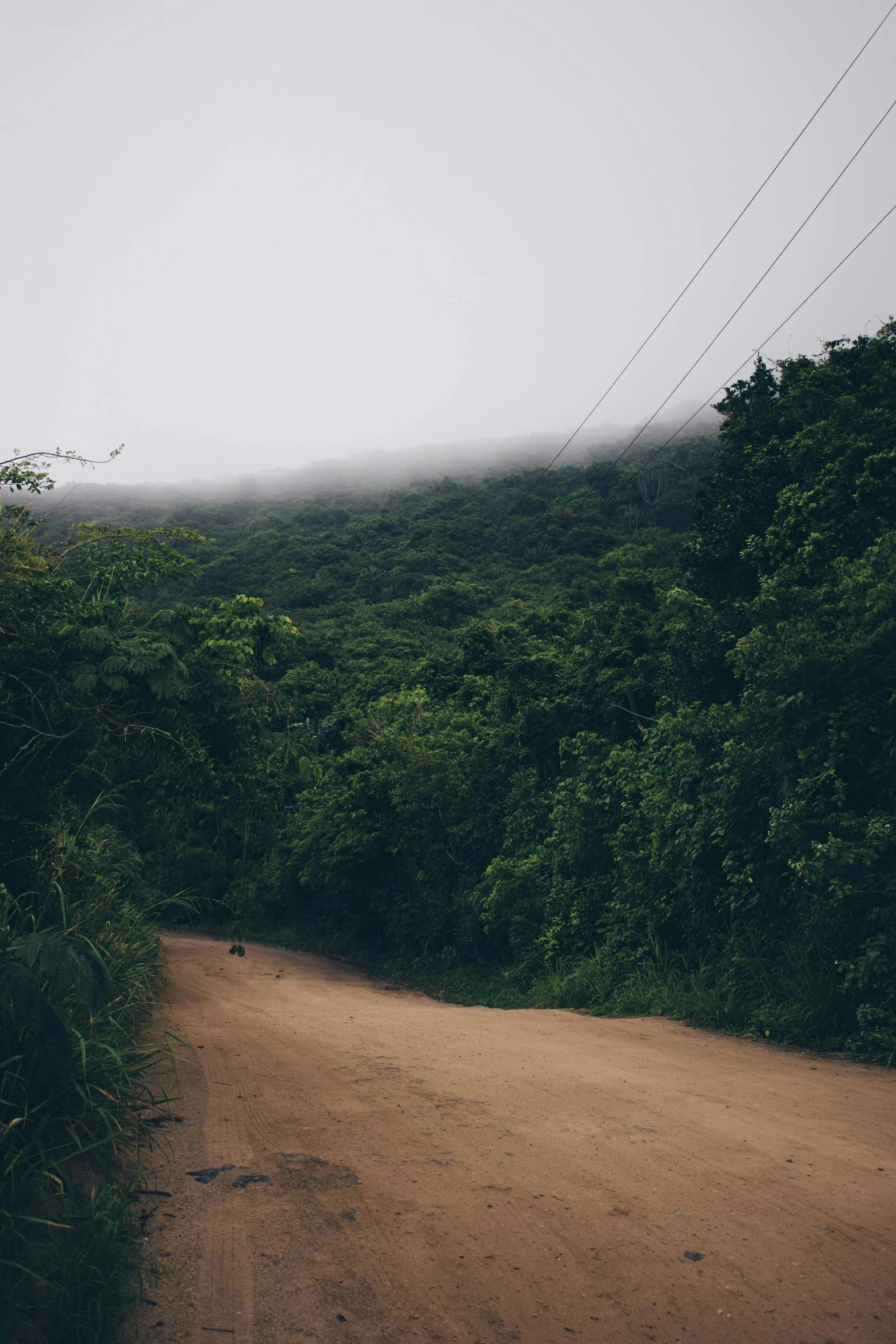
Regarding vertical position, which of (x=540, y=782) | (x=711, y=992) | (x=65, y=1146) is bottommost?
(x=711, y=992)

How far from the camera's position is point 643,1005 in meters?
8.53

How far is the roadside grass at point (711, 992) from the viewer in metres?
6.69

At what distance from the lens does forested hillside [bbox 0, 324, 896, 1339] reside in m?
5.55

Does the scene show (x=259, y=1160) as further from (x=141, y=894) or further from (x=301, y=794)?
(x=301, y=794)

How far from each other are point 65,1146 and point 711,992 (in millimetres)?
6201

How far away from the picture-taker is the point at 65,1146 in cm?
350

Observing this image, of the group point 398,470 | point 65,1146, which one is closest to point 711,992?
point 65,1146

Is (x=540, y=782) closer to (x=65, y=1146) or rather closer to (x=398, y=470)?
(x=65, y=1146)

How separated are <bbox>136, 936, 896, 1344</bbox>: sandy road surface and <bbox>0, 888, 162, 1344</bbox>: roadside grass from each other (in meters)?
0.18

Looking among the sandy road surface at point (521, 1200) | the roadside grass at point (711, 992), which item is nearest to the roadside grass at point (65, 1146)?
the sandy road surface at point (521, 1200)

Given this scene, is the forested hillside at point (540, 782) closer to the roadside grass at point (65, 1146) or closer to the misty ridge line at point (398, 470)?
the roadside grass at point (65, 1146)

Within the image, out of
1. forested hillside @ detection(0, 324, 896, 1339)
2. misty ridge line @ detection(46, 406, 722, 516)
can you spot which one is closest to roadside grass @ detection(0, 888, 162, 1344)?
forested hillside @ detection(0, 324, 896, 1339)

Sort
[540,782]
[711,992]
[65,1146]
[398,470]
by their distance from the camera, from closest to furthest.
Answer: [65,1146] < [711,992] < [540,782] < [398,470]

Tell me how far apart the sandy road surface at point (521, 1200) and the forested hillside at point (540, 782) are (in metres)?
0.65
